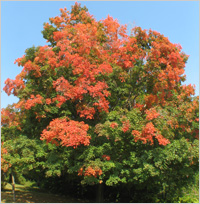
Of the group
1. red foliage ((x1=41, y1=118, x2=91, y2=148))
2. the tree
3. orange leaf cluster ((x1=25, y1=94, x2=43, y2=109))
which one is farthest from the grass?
orange leaf cluster ((x1=25, y1=94, x2=43, y2=109))

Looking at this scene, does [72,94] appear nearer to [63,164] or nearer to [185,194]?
[63,164]

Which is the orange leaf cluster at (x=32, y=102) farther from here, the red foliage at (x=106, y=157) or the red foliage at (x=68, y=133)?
the red foliage at (x=106, y=157)

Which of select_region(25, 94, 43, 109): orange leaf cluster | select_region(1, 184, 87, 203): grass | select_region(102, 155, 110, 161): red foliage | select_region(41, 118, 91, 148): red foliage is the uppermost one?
select_region(25, 94, 43, 109): orange leaf cluster

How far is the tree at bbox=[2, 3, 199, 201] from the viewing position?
9609 mm

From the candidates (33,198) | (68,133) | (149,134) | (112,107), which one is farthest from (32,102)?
(33,198)

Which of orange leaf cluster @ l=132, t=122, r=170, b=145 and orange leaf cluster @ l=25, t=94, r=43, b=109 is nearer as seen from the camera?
orange leaf cluster @ l=132, t=122, r=170, b=145

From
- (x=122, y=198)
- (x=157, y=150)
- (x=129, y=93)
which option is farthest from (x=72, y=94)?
(x=122, y=198)

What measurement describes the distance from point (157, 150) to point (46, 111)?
5829 mm

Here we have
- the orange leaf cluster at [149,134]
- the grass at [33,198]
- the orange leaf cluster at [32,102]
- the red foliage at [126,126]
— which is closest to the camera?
the orange leaf cluster at [149,134]

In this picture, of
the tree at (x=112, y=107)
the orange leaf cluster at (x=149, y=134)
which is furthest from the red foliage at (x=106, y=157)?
the orange leaf cluster at (x=149, y=134)

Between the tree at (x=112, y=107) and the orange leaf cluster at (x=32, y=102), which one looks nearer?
the tree at (x=112, y=107)

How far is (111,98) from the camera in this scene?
39.4 feet

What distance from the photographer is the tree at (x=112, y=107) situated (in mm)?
9609

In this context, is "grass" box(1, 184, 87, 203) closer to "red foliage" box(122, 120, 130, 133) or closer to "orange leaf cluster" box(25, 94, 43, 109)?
"orange leaf cluster" box(25, 94, 43, 109)
